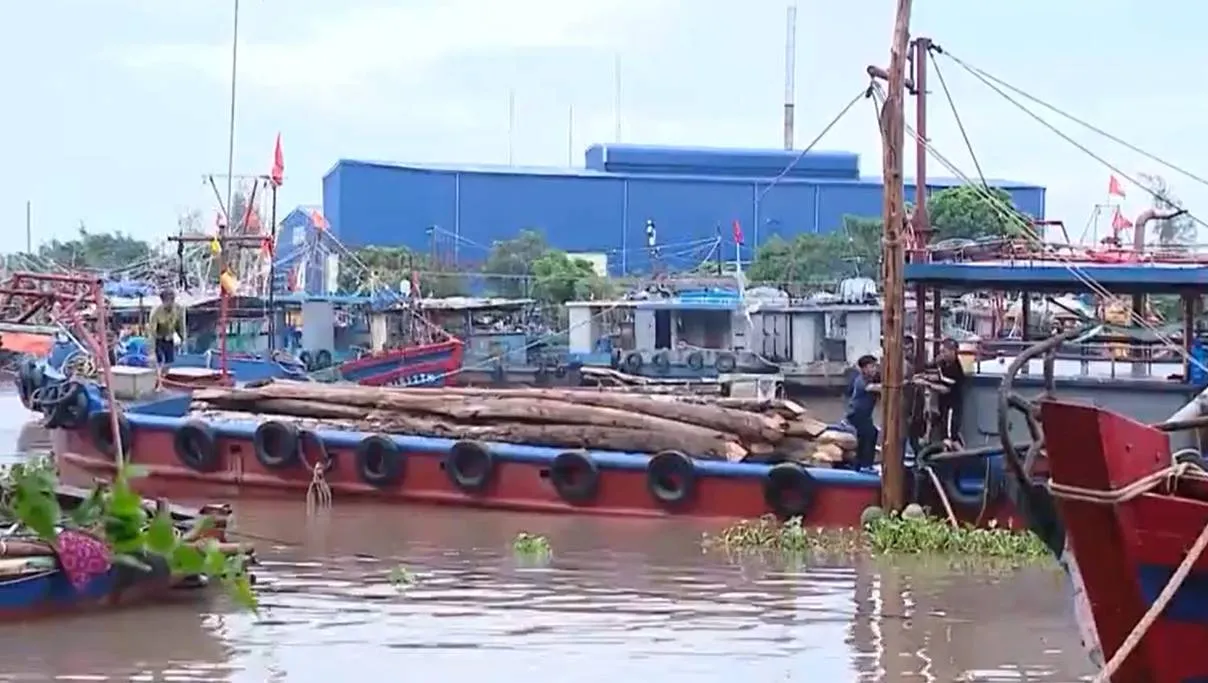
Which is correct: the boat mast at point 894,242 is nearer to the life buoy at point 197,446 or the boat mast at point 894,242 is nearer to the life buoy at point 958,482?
the life buoy at point 958,482

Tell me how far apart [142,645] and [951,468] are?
6881 millimetres

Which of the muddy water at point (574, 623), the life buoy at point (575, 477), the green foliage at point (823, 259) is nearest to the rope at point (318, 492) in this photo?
the muddy water at point (574, 623)

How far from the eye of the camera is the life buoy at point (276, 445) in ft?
56.5

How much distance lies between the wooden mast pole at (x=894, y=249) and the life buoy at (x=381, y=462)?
202 inches

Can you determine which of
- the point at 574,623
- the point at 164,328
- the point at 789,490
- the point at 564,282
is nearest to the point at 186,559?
the point at 574,623

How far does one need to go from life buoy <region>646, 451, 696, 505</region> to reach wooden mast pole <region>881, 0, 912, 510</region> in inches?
81.7

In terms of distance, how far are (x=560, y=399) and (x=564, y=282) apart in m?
30.8

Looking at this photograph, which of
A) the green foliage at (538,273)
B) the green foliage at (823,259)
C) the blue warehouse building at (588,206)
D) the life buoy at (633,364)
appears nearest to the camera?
the life buoy at (633,364)

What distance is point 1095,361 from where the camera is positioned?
49.3 feet

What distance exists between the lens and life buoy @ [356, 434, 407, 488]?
16.6m

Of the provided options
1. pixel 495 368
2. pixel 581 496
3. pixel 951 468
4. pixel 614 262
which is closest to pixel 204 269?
pixel 495 368

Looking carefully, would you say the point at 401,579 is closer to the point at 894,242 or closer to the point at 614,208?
the point at 894,242

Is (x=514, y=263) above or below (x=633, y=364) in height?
above

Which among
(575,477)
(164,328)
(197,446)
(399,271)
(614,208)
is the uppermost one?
(614,208)
